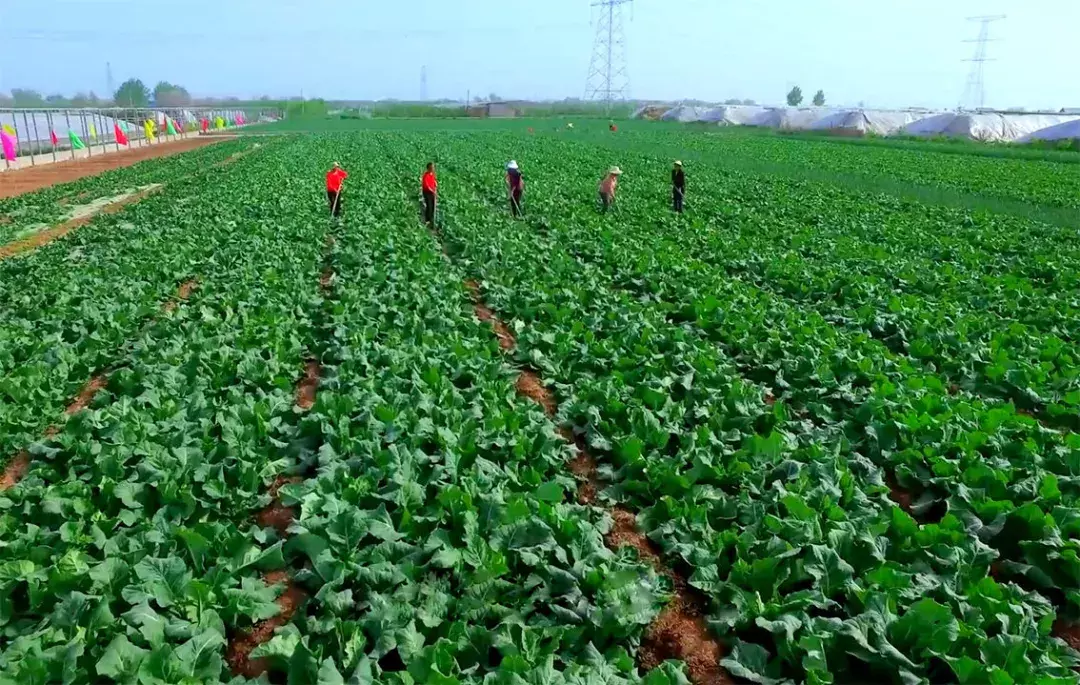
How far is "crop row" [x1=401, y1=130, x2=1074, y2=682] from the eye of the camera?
432cm

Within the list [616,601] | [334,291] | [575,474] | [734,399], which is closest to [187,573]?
→ [616,601]

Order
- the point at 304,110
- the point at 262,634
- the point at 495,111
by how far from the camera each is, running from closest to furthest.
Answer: the point at 262,634 → the point at 495,111 → the point at 304,110

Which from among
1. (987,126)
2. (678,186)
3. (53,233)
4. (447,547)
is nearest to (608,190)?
(678,186)

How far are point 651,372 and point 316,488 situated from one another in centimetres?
388

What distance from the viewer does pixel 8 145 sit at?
121ft

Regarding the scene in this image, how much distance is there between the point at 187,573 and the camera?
4.73 meters

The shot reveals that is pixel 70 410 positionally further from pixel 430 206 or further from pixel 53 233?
pixel 53 233

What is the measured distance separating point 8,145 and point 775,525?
1667 inches

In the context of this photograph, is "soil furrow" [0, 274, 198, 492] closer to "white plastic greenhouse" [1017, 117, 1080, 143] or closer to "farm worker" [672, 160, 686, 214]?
"farm worker" [672, 160, 686, 214]

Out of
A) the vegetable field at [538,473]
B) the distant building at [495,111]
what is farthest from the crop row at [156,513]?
the distant building at [495,111]

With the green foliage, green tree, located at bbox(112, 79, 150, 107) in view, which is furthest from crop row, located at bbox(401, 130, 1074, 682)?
green tree, located at bbox(112, 79, 150, 107)

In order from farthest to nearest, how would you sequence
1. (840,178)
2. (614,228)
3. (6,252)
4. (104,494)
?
1. (840,178)
2. (614,228)
3. (6,252)
4. (104,494)

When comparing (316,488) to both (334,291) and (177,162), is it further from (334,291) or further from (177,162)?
(177,162)

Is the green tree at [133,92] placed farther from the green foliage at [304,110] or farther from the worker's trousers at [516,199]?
the worker's trousers at [516,199]
